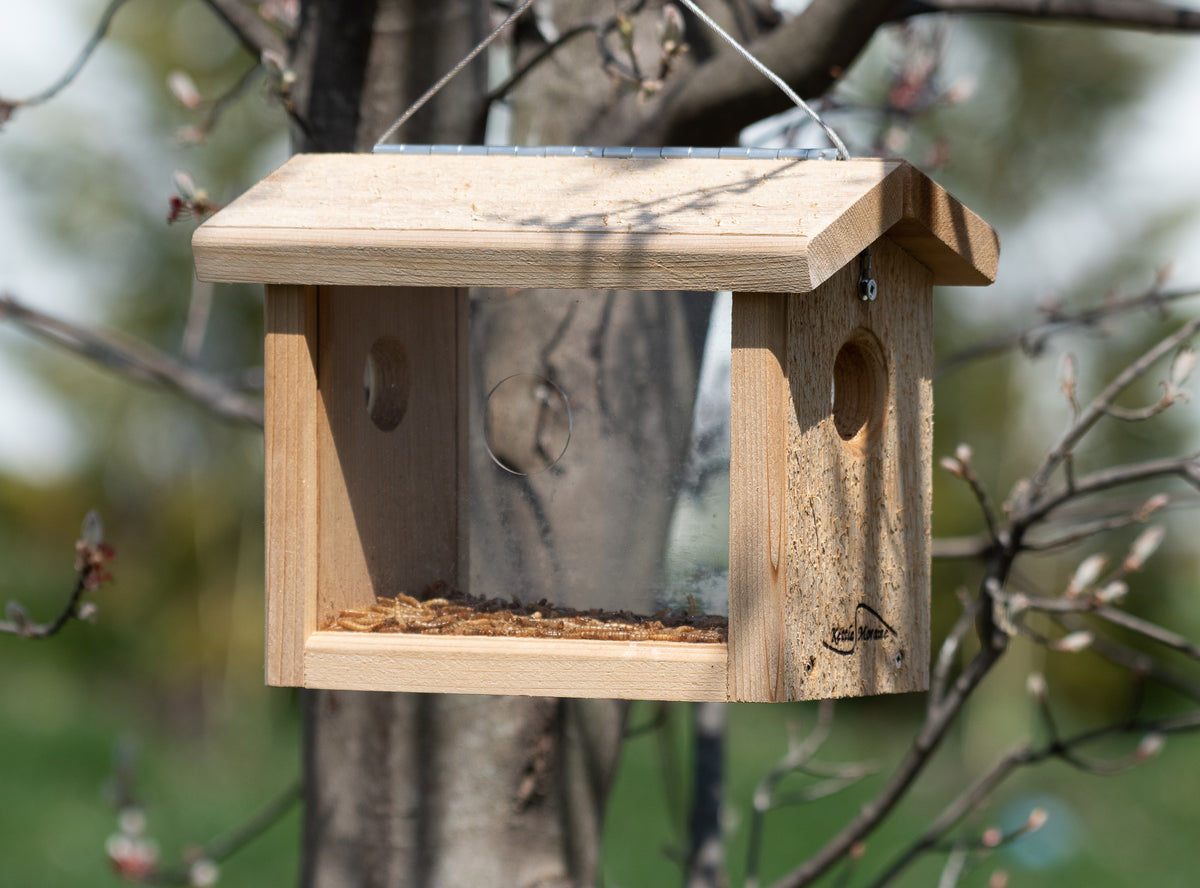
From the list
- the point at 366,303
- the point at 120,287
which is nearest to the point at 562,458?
the point at 366,303

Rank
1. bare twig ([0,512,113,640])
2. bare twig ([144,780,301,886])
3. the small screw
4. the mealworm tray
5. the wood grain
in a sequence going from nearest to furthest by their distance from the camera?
the wood grain → the mealworm tray → the small screw → bare twig ([0,512,113,640]) → bare twig ([144,780,301,886])

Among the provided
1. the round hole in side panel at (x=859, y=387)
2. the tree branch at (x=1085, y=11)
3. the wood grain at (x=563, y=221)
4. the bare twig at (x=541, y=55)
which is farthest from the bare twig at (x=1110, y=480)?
the bare twig at (x=541, y=55)

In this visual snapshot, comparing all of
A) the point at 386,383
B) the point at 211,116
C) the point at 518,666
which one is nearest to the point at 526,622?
the point at 518,666

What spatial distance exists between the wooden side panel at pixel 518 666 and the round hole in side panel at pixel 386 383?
38 cm

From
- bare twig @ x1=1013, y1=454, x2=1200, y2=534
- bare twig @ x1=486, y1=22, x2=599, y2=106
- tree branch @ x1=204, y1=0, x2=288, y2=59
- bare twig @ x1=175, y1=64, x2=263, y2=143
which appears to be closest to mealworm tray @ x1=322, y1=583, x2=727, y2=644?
bare twig @ x1=1013, y1=454, x2=1200, y2=534

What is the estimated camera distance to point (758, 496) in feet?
4.94

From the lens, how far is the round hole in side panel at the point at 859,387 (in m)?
1.80

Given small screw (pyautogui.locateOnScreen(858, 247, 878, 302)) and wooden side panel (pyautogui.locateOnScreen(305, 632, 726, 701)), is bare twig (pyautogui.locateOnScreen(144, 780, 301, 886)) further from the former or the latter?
small screw (pyautogui.locateOnScreen(858, 247, 878, 302))

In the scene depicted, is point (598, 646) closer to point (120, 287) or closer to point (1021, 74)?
point (1021, 74)

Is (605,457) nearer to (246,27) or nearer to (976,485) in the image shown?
(976,485)

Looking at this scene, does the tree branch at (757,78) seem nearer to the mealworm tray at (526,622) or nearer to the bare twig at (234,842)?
the mealworm tray at (526,622)

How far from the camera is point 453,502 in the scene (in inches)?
74.6

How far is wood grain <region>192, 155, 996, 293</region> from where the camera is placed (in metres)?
1.48

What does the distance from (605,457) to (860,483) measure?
336 millimetres
